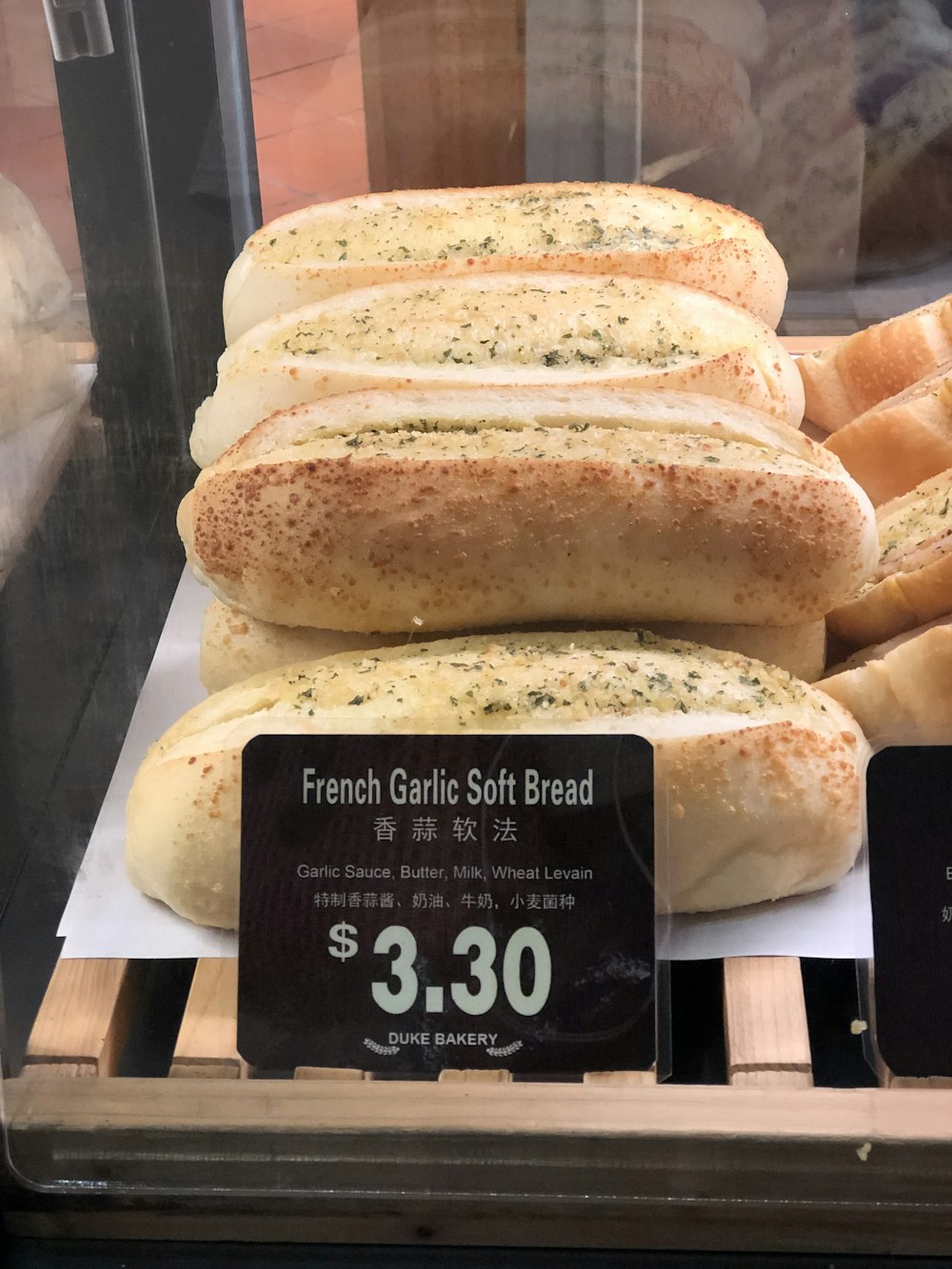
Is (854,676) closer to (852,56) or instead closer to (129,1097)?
(852,56)

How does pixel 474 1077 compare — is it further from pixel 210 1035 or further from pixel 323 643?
pixel 323 643

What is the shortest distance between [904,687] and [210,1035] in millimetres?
516

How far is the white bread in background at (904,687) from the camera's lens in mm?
738

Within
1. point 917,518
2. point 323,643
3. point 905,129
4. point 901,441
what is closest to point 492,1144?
point 323,643

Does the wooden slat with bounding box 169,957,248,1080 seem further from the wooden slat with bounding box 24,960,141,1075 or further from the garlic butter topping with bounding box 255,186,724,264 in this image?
the garlic butter topping with bounding box 255,186,724,264

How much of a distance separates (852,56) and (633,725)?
54 cm

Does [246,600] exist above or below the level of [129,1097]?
above

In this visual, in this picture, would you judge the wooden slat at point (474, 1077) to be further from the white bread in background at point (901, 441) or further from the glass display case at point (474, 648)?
the white bread in background at point (901, 441)

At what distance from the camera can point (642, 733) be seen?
2.59ft

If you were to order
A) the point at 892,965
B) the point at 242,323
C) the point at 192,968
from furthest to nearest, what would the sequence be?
the point at 242,323 → the point at 192,968 → the point at 892,965

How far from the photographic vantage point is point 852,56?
923 mm

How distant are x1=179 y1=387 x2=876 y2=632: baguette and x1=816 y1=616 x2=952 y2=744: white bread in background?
0.07 meters

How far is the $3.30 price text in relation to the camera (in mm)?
713

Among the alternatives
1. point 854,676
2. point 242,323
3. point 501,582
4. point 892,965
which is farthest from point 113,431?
point 892,965
